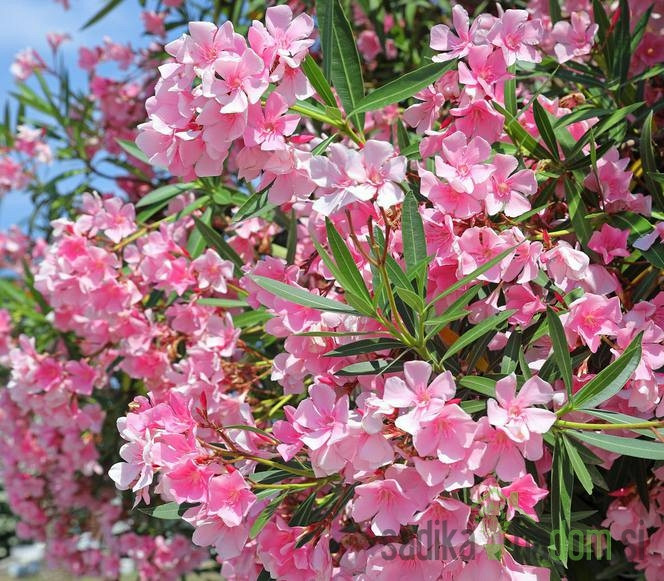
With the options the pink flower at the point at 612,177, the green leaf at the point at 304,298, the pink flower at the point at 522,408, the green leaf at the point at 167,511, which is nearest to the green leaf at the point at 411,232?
the green leaf at the point at 304,298

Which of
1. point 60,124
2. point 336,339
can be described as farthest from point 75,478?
point 336,339

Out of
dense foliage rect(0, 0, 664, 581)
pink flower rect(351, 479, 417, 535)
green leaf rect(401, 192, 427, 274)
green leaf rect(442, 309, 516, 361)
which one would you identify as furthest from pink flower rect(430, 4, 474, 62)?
pink flower rect(351, 479, 417, 535)

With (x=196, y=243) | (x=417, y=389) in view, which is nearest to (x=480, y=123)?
(x=417, y=389)

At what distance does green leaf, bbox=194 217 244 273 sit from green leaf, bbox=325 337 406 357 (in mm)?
578

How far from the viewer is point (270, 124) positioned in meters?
1.03

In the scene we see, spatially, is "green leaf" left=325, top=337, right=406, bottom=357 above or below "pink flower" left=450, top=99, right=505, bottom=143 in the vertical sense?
below

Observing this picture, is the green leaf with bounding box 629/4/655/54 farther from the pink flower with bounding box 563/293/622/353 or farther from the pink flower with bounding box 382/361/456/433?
the pink flower with bounding box 382/361/456/433

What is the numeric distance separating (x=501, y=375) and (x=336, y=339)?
237 millimetres

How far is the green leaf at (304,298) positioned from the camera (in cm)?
99

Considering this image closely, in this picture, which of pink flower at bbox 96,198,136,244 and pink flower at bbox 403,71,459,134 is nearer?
pink flower at bbox 403,71,459,134

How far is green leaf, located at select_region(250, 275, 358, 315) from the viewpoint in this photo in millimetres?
993

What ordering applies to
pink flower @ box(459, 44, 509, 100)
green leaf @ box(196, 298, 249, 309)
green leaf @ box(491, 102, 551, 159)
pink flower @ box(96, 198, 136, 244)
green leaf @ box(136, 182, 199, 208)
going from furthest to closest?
1. green leaf @ box(136, 182, 199, 208)
2. pink flower @ box(96, 198, 136, 244)
3. green leaf @ box(196, 298, 249, 309)
4. green leaf @ box(491, 102, 551, 159)
5. pink flower @ box(459, 44, 509, 100)

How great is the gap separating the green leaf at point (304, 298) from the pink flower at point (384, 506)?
0.21 metres

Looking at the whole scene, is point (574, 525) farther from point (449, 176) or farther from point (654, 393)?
point (449, 176)
